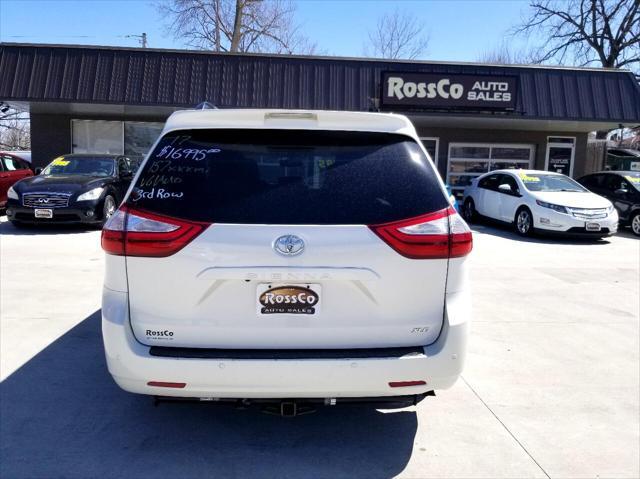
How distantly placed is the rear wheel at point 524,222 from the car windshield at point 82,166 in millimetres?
9177

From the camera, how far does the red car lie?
12.6m

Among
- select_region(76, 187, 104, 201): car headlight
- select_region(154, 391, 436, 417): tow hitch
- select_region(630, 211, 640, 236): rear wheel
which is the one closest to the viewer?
select_region(154, 391, 436, 417): tow hitch

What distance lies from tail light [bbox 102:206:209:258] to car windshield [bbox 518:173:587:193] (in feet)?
37.5

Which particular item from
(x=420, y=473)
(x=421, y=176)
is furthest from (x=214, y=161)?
(x=420, y=473)

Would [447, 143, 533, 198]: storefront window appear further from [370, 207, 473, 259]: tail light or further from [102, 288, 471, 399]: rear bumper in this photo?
[102, 288, 471, 399]: rear bumper

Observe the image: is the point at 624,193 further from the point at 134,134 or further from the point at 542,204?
the point at 134,134

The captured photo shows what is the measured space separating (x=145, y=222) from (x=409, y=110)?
1375 cm

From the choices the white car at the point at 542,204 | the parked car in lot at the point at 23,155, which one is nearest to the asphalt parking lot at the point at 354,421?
the white car at the point at 542,204

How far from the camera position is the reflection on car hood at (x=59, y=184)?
10680mm

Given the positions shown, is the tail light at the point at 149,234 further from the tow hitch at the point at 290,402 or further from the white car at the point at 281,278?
the tow hitch at the point at 290,402

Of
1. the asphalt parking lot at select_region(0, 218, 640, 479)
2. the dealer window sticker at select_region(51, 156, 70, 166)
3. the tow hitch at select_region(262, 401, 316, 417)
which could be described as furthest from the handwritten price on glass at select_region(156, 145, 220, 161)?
the dealer window sticker at select_region(51, 156, 70, 166)

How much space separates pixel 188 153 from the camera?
288cm

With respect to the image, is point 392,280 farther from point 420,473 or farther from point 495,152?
point 495,152

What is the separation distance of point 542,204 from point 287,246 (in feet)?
34.6
